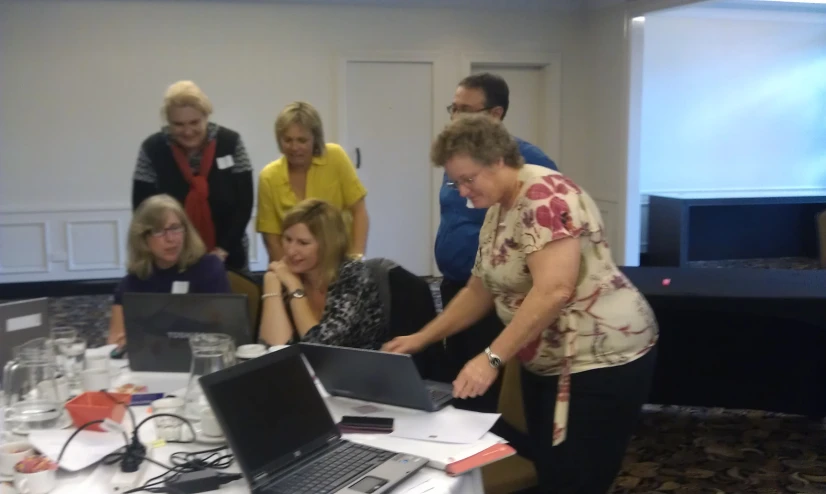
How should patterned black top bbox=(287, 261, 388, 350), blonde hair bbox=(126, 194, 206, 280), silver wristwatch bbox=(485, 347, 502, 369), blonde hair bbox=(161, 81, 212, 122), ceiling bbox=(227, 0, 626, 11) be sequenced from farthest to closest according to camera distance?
ceiling bbox=(227, 0, 626, 11), blonde hair bbox=(161, 81, 212, 122), blonde hair bbox=(126, 194, 206, 280), patterned black top bbox=(287, 261, 388, 350), silver wristwatch bbox=(485, 347, 502, 369)

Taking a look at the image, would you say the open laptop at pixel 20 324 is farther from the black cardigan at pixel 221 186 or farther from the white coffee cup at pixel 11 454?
the black cardigan at pixel 221 186

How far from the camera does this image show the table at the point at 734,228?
22.5ft

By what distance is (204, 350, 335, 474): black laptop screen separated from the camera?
1.40m

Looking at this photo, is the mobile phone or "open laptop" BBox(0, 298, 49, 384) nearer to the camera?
the mobile phone

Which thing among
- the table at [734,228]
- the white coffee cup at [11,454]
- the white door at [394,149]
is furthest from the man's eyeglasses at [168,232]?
the table at [734,228]

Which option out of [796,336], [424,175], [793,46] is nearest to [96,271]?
[424,175]

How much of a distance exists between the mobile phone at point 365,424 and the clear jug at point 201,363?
289 millimetres

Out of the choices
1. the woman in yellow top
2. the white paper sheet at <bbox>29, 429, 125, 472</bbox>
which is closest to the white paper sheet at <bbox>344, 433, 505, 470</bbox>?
the white paper sheet at <bbox>29, 429, 125, 472</bbox>

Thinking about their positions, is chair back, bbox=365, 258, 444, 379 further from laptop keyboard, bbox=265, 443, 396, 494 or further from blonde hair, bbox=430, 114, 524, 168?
laptop keyboard, bbox=265, 443, 396, 494

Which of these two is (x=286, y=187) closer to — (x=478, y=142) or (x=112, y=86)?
(x=478, y=142)

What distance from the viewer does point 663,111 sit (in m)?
7.19

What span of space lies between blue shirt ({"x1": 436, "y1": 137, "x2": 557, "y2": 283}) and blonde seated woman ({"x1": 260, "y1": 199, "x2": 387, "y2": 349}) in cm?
40

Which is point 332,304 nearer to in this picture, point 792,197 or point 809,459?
point 809,459

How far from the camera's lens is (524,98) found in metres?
6.95
